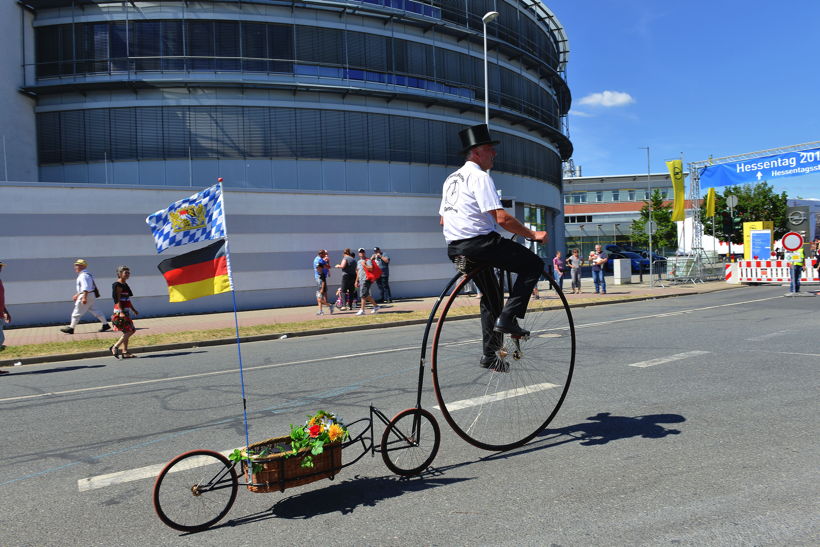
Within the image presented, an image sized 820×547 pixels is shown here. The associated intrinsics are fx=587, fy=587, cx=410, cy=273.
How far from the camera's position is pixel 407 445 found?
412 cm

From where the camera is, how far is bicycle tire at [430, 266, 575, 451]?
445 centimetres

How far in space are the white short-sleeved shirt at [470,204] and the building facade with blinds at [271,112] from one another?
57.8 ft

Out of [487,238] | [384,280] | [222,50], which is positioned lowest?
[384,280]

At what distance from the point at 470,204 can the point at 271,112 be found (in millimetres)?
26114

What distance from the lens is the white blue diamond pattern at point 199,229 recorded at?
14.6 feet

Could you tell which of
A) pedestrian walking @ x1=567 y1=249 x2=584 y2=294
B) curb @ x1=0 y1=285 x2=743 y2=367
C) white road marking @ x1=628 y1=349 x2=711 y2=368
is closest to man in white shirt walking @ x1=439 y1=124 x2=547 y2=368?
white road marking @ x1=628 y1=349 x2=711 y2=368

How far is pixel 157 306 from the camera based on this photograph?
64.6ft

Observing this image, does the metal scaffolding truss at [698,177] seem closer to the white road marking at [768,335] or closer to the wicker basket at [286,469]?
the white road marking at [768,335]

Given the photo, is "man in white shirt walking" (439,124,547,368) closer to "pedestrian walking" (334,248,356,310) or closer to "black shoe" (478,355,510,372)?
"black shoe" (478,355,510,372)

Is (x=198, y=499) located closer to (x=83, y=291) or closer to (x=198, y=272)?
(x=198, y=272)

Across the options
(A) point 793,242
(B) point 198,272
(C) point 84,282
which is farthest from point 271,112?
(B) point 198,272

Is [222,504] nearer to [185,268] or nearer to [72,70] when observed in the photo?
[185,268]

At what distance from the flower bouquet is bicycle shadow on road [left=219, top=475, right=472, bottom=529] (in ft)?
0.57

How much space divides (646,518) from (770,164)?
3196 centimetres
